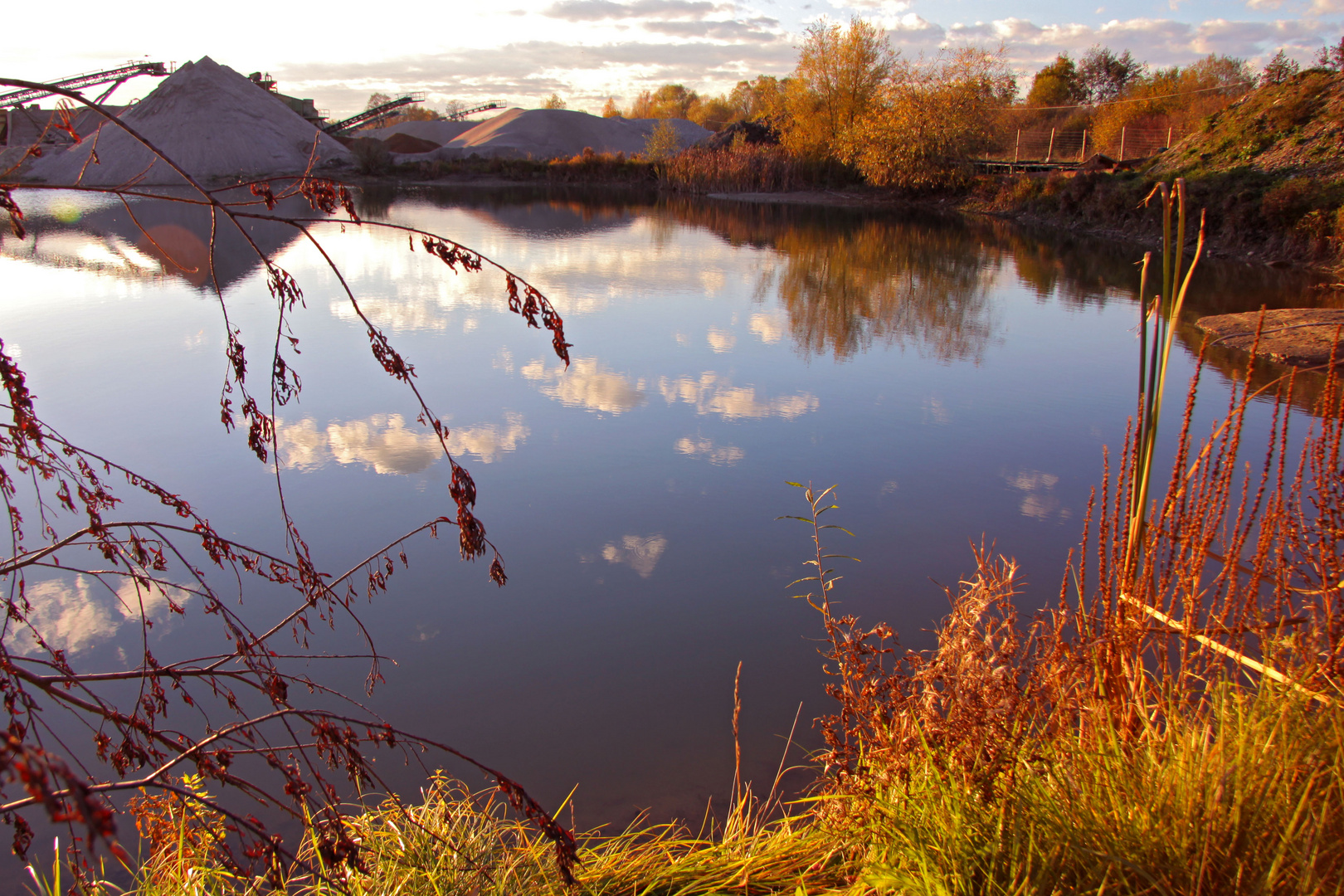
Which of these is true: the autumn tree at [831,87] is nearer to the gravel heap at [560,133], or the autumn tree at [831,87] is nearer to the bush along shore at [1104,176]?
the bush along shore at [1104,176]

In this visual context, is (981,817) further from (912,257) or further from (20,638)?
(912,257)

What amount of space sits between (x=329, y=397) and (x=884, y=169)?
20.2m

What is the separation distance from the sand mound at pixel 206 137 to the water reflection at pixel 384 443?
28.0m

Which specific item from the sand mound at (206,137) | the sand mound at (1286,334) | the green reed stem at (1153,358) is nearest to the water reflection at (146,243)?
the green reed stem at (1153,358)

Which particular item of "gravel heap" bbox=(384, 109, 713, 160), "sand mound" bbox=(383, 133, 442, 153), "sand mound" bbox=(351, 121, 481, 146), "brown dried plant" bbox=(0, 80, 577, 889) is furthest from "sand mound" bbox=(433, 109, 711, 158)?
"brown dried plant" bbox=(0, 80, 577, 889)

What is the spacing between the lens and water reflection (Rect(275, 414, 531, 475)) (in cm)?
474

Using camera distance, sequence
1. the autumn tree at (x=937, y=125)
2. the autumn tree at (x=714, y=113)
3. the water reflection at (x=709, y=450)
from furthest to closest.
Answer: the autumn tree at (x=714, y=113) < the autumn tree at (x=937, y=125) < the water reflection at (x=709, y=450)

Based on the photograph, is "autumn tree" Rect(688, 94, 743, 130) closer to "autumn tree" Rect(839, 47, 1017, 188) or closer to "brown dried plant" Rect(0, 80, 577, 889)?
"autumn tree" Rect(839, 47, 1017, 188)

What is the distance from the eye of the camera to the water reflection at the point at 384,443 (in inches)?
187

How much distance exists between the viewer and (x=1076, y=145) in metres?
26.2

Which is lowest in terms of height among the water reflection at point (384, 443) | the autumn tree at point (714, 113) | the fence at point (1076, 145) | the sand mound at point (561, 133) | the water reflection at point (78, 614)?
the water reflection at point (78, 614)

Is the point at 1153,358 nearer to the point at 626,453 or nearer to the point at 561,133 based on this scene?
the point at 626,453

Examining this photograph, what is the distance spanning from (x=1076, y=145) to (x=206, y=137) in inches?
1259

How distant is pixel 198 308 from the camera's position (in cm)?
879
